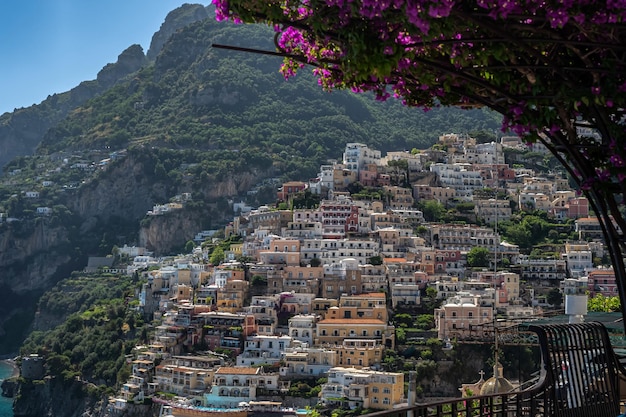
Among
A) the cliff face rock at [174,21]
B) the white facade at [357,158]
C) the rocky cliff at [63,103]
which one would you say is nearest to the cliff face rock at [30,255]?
the white facade at [357,158]

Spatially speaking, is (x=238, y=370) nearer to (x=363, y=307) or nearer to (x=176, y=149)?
(x=363, y=307)

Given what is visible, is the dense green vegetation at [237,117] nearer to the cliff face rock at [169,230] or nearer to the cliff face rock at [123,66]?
the cliff face rock at [169,230]

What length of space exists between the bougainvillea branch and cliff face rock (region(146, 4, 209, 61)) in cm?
15250

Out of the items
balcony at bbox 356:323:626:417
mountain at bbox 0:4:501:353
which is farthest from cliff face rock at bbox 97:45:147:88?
balcony at bbox 356:323:626:417

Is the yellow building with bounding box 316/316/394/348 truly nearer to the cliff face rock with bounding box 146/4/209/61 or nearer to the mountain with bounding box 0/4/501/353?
the mountain with bounding box 0/4/501/353

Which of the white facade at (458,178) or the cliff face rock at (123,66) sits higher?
the cliff face rock at (123,66)

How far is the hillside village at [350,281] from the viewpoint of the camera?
40.4m

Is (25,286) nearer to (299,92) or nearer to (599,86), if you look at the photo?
(299,92)

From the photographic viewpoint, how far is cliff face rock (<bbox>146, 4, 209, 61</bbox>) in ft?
508

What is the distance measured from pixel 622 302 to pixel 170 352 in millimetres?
42237

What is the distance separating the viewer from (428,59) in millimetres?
4402

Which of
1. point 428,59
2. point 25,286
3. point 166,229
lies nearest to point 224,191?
point 166,229

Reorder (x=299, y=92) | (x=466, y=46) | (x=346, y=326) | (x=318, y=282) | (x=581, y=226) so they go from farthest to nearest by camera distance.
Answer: (x=299, y=92)
(x=581, y=226)
(x=318, y=282)
(x=346, y=326)
(x=466, y=46)

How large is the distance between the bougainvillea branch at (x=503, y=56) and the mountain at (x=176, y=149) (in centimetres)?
7815
